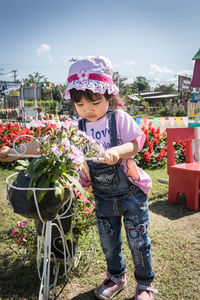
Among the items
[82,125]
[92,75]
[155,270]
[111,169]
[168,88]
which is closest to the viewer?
[92,75]

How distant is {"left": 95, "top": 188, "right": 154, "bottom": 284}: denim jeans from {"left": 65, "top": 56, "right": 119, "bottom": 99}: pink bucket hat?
A: 0.67m

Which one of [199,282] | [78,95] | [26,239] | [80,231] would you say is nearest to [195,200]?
[199,282]

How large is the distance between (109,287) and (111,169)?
845mm

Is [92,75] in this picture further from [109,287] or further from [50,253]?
[109,287]

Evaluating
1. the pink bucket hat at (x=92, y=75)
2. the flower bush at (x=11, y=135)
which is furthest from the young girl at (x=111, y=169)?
the flower bush at (x=11, y=135)

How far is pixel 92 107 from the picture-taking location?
1.61 m

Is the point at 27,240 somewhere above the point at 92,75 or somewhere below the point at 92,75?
below

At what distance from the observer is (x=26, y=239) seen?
2139 millimetres

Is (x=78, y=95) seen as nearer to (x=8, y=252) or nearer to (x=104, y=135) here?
(x=104, y=135)

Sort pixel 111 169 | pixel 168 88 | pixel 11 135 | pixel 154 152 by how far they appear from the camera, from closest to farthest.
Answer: pixel 111 169 < pixel 11 135 < pixel 154 152 < pixel 168 88

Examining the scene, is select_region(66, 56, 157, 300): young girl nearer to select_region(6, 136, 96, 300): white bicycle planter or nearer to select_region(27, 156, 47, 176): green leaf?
select_region(6, 136, 96, 300): white bicycle planter

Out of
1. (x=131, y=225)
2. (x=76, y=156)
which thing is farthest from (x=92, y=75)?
(x=131, y=225)

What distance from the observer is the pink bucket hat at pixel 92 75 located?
1514 mm

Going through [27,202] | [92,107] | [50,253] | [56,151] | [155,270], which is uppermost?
[92,107]
